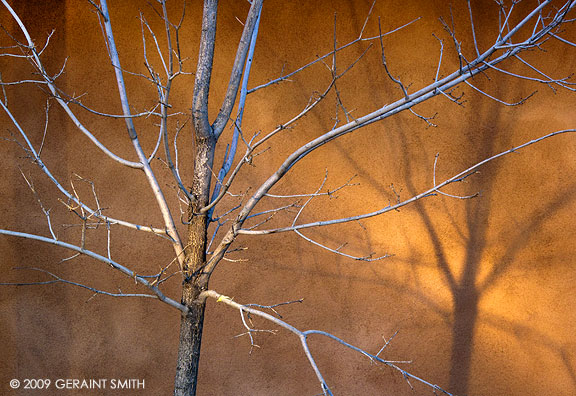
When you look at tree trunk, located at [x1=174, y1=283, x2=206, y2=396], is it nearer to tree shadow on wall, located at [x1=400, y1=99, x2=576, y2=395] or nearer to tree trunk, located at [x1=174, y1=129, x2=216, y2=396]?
tree trunk, located at [x1=174, y1=129, x2=216, y2=396]

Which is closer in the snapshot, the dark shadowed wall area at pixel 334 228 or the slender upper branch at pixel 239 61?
the slender upper branch at pixel 239 61

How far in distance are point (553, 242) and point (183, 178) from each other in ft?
8.59

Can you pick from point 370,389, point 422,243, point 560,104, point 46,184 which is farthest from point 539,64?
point 46,184

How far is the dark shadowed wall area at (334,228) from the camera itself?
12.0 ft

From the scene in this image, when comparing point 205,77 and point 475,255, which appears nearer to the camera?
point 205,77

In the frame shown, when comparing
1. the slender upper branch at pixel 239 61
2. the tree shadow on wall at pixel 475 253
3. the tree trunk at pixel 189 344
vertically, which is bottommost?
the tree trunk at pixel 189 344

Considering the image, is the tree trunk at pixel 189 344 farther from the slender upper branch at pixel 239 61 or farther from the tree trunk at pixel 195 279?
the slender upper branch at pixel 239 61

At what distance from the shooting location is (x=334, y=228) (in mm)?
3736

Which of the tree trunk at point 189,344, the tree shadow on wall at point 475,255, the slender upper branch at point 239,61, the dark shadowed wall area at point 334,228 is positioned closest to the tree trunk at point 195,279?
the tree trunk at point 189,344

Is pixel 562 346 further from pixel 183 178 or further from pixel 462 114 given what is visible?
pixel 183 178

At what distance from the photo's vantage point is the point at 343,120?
389 centimetres

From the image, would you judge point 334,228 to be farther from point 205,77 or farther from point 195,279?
point 205,77

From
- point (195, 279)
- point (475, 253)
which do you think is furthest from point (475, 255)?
point (195, 279)

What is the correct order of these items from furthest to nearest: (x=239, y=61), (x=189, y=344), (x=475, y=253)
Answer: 1. (x=475, y=253)
2. (x=239, y=61)
3. (x=189, y=344)
